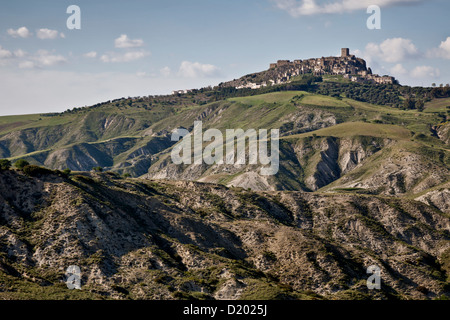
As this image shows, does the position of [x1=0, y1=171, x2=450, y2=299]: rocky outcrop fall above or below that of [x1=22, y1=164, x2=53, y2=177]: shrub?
below

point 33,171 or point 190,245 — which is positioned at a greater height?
point 33,171

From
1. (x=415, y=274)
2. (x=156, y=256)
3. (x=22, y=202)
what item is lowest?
(x=415, y=274)

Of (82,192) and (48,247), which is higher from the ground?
(82,192)

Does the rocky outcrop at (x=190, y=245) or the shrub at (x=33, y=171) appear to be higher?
the shrub at (x=33, y=171)

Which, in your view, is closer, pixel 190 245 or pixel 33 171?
pixel 190 245

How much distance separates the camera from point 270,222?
140 metres

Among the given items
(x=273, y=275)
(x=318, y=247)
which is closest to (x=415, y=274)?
(x=318, y=247)

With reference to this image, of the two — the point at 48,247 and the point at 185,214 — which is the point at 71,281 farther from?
the point at 185,214

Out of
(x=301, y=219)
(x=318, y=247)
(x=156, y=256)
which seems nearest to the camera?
(x=156, y=256)

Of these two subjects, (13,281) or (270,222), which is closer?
(13,281)

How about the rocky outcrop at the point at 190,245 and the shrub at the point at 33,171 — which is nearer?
the rocky outcrop at the point at 190,245

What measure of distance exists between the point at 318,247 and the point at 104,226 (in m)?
49.0

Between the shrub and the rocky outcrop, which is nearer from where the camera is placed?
the rocky outcrop

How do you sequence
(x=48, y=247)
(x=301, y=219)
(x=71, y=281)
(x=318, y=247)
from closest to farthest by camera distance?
(x=71, y=281) → (x=48, y=247) → (x=318, y=247) → (x=301, y=219)
